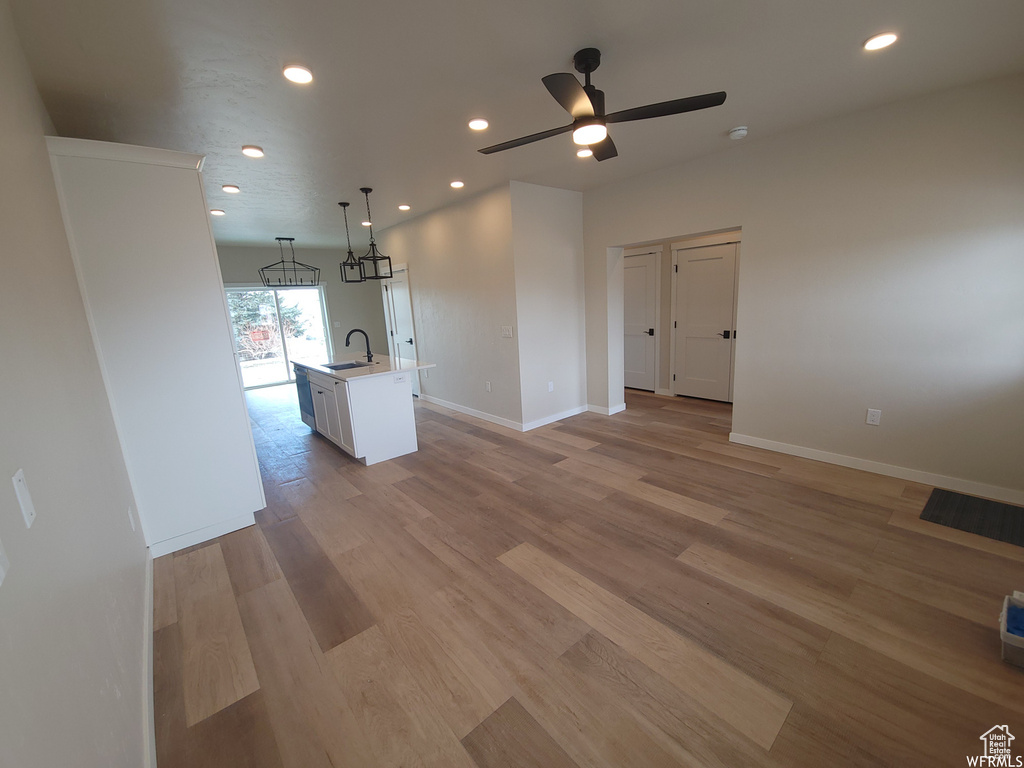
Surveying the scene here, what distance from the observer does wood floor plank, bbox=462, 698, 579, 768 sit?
1.33m

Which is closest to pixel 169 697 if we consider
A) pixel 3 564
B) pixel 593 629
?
pixel 3 564

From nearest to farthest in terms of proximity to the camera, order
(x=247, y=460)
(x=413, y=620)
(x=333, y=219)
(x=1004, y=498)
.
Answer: (x=413, y=620)
(x=1004, y=498)
(x=247, y=460)
(x=333, y=219)

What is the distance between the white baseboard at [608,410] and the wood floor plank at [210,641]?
159 inches

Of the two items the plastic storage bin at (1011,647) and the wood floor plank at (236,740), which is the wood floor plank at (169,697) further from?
the plastic storage bin at (1011,647)

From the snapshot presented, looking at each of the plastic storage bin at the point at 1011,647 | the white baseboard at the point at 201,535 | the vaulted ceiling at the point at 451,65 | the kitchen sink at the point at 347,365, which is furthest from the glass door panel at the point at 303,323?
the plastic storage bin at the point at 1011,647

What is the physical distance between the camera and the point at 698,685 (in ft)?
5.12

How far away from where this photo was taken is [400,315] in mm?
6586

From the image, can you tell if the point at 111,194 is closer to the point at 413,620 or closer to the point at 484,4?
the point at 484,4

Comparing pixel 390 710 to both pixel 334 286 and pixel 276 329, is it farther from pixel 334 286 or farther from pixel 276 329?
pixel 334 286

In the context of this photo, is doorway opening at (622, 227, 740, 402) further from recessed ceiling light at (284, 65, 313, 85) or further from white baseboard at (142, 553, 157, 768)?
white baseboard at (142, 553, 157, 768)

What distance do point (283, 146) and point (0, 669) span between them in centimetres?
343

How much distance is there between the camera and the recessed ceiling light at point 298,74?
81.5 inches

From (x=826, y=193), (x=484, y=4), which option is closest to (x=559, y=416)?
(x=826, y=193)

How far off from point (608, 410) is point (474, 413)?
1750 mm
